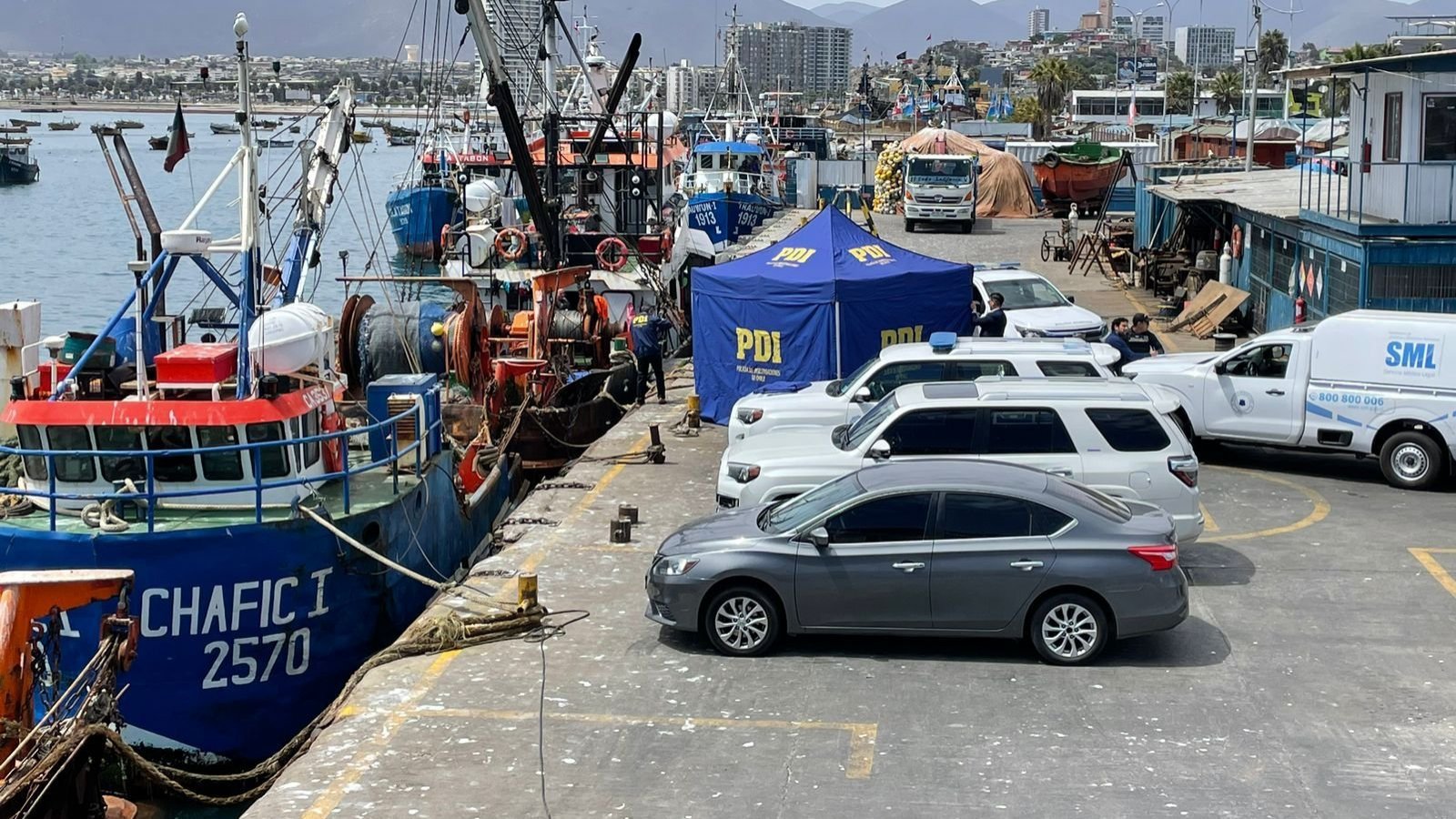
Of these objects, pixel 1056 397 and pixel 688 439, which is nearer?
pixel 1056 397

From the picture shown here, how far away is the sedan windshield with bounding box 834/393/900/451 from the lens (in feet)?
50.0

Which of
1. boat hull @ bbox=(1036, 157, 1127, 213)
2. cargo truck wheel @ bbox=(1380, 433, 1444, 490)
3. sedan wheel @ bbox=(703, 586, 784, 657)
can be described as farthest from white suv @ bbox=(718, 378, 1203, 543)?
boat hull @ bbox=(1036, 157, 1127, 213)

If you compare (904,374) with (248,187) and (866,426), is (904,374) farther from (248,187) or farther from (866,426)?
(248,187)

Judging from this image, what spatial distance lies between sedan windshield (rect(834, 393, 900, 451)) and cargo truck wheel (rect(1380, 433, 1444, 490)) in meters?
6.39

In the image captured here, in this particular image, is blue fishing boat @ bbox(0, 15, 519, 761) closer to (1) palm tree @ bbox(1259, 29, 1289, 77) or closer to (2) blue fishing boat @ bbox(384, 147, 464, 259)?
(2) blue fishing boat @ bbox(384, 147, 464, 259)

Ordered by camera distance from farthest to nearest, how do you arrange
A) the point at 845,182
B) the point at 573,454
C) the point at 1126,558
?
the point at 845,182, the point at 573,454, the point at 1126,558

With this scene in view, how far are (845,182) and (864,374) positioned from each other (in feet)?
187

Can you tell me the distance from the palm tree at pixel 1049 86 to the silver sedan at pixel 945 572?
107m

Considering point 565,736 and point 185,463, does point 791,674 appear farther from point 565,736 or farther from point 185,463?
point 185,463

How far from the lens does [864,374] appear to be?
18.5 m

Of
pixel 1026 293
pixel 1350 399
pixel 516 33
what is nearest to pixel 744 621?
pixel 1350 399

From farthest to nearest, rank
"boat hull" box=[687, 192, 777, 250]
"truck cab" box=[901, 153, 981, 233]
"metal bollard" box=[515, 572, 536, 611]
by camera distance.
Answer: "boat hull" box=[687, 192, 777, 250] < "truck cab" box=[901, 153, 981, 233] < "metal bollard" box=[515, 572, 536, 611]

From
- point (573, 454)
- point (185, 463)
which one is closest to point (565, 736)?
point (185, 463)

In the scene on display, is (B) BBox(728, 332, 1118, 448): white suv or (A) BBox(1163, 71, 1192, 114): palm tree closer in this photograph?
(B) BBox(728, 332, 1118, 448): white suv
